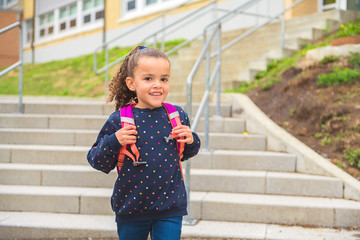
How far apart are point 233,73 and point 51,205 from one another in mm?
4789

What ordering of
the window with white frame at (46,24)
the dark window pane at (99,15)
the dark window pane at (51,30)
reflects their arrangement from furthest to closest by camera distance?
the window with white frame at (46,24) < the dark window pane at (51,30) < the dark window pane at (99,15)

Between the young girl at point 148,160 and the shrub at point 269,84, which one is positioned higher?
the shrub at point 269,84

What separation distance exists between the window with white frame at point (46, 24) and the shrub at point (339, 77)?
17.8m

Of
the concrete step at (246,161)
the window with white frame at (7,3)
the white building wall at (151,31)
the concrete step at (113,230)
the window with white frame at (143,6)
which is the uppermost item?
the window with white frame at (7,3)

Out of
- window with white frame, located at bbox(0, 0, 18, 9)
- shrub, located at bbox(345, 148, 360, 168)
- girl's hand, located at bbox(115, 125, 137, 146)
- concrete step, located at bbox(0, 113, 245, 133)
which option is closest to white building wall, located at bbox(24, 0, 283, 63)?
concrete step, located at bbox(0, 113, 245, 133)

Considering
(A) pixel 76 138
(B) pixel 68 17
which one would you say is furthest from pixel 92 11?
(A) pixel 76 138

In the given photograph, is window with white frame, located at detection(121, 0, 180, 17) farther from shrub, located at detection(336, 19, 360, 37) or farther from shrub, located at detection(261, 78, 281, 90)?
shrub, located at detection(261, 78, 281, 90)

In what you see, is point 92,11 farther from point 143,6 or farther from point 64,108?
point 64,108

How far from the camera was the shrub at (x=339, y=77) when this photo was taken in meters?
5.41

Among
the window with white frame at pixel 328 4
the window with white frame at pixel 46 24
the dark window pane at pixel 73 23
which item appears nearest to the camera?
the window with white frame at pixel 328 4

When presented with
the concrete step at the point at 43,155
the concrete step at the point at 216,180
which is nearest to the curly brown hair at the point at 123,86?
the concrete step at the point at 216,180

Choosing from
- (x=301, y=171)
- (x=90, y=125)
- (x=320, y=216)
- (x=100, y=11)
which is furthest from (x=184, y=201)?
(x=100, y=11)

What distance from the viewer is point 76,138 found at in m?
5.13

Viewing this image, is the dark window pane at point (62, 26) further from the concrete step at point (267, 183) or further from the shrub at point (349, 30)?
the concrete step at point (267, 183)
